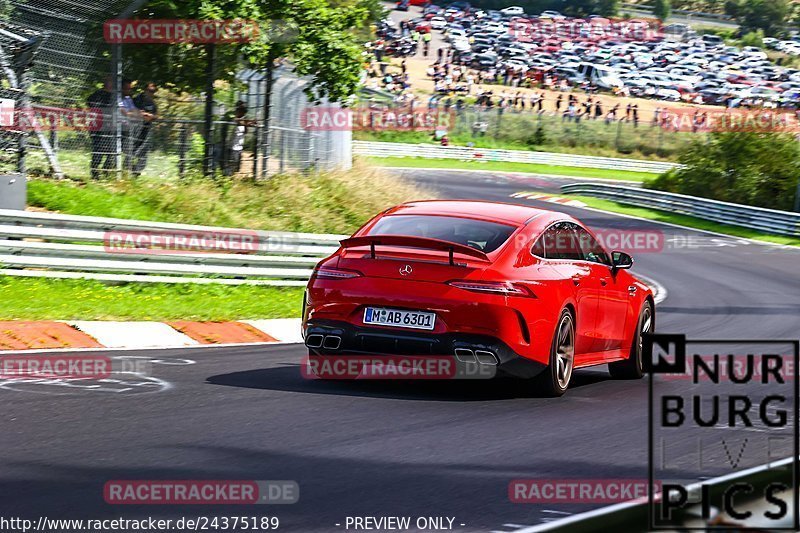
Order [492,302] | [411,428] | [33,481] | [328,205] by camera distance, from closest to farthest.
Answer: [33,481] → [411,428] → [492,302] → [328,205]

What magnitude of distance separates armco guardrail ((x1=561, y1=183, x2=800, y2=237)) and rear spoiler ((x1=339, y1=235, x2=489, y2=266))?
102 ft

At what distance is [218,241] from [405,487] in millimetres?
10950

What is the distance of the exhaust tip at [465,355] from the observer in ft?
28.7

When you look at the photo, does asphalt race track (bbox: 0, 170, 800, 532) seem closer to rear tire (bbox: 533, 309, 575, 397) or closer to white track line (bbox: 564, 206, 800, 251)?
rear tire (bbox: 533, 309, 575, 397)

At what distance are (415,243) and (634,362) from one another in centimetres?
319

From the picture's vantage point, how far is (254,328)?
13.7m

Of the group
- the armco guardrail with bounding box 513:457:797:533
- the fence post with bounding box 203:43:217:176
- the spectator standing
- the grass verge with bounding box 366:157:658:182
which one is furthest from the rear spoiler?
the grass verge with bounding box 366:157:658:182

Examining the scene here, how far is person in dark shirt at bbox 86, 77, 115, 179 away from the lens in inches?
756

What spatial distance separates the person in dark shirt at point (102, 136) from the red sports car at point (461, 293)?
34.2 feet

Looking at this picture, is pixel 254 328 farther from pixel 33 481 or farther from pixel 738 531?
pixel 738 531

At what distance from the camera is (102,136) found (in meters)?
19.3

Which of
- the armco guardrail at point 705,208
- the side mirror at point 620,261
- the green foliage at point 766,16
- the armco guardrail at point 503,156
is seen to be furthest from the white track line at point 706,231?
the green foliage at point 766,16

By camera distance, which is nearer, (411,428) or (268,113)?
(411,428)

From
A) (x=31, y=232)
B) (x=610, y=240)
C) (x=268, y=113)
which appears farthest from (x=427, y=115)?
(x=31, y=232)
